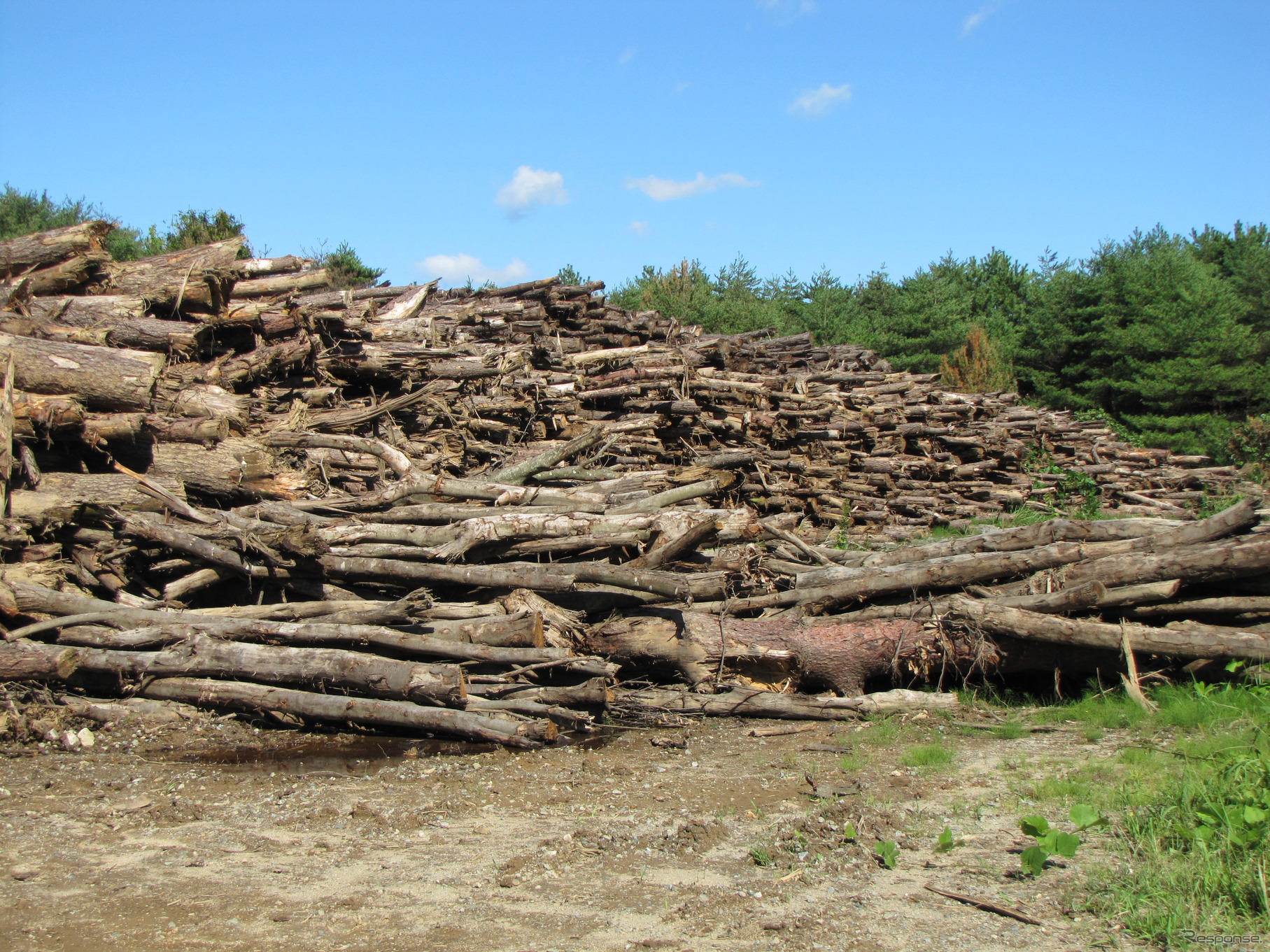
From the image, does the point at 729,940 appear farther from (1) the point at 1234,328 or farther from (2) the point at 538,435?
(1) the point at 1234,328

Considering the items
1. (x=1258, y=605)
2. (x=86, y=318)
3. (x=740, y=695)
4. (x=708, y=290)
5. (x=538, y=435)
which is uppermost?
(x=708, y=290)

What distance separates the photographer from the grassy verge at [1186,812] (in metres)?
3.46

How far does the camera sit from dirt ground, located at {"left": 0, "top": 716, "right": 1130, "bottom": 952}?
11.8 feet

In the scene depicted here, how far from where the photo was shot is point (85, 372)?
8617mm

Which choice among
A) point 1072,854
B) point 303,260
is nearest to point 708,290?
point 303,260

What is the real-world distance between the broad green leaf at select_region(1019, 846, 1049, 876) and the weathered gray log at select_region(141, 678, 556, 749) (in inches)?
129

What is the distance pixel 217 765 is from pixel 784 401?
1202 cm

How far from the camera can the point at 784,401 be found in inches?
634

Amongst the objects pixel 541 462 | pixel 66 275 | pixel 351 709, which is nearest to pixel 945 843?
pixel 351 709

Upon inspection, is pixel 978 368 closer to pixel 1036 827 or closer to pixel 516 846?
pixel 1036 827

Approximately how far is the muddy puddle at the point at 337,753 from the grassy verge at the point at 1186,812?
140 inches

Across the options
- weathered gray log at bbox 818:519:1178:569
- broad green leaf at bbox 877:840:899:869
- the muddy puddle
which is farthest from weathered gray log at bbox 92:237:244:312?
broad green leaf at bbox 877:840:899:869

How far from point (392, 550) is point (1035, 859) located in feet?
18.9

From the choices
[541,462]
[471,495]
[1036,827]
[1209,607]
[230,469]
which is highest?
[230,469]
